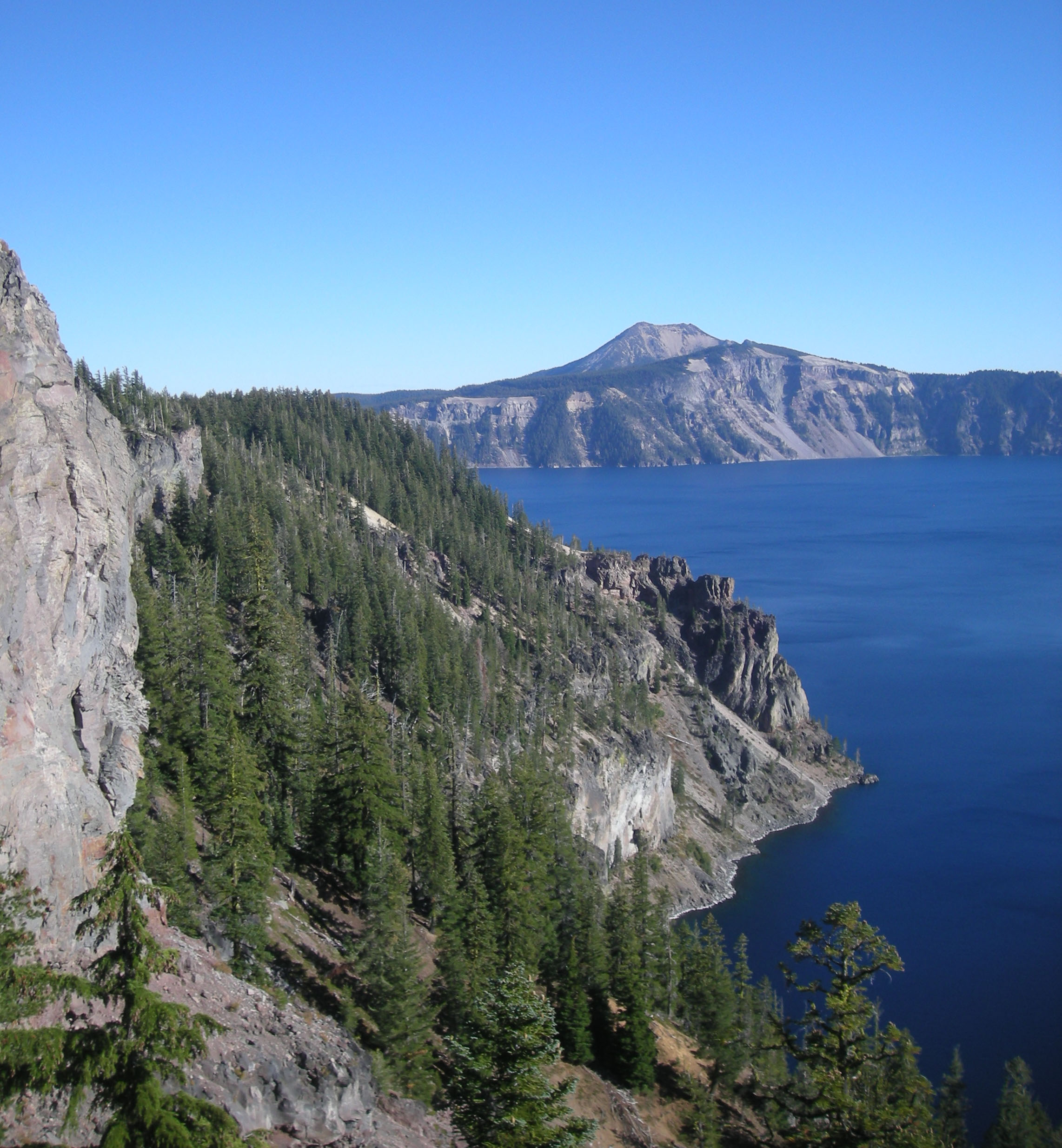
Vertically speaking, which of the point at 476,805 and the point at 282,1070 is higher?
the point at 282,1070

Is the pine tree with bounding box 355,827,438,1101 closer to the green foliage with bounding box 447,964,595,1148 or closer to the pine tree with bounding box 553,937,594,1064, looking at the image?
the pine tree with bounding box 553,937,594,1064

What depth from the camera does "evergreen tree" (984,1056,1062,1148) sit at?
4347cm

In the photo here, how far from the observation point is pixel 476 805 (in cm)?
5016

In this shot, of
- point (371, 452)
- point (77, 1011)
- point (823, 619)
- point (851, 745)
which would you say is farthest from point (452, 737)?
point (823, 619)

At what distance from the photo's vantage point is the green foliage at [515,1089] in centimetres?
1911

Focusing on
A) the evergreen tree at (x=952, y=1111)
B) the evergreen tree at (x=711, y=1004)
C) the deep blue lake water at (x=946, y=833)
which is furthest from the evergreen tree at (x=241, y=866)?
the deep blue lake water at (x=946, y=833)

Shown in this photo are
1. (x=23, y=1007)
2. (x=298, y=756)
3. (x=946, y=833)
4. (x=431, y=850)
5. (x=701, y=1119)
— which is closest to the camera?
(x=23, y=1007)

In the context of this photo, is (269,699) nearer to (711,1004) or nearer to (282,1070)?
(282,1070)

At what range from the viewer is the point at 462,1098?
69.6ft

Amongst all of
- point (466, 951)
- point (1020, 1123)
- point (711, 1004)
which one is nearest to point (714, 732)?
point (1020, 1123)

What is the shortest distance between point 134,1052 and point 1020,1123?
154 ft

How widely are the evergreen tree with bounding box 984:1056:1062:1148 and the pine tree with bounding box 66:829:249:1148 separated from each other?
4516 cm

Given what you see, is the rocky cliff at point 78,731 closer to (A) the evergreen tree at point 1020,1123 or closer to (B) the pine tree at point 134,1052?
(B) the pine tree at point 134,1052

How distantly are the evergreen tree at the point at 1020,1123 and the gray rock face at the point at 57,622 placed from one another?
4317 cm
